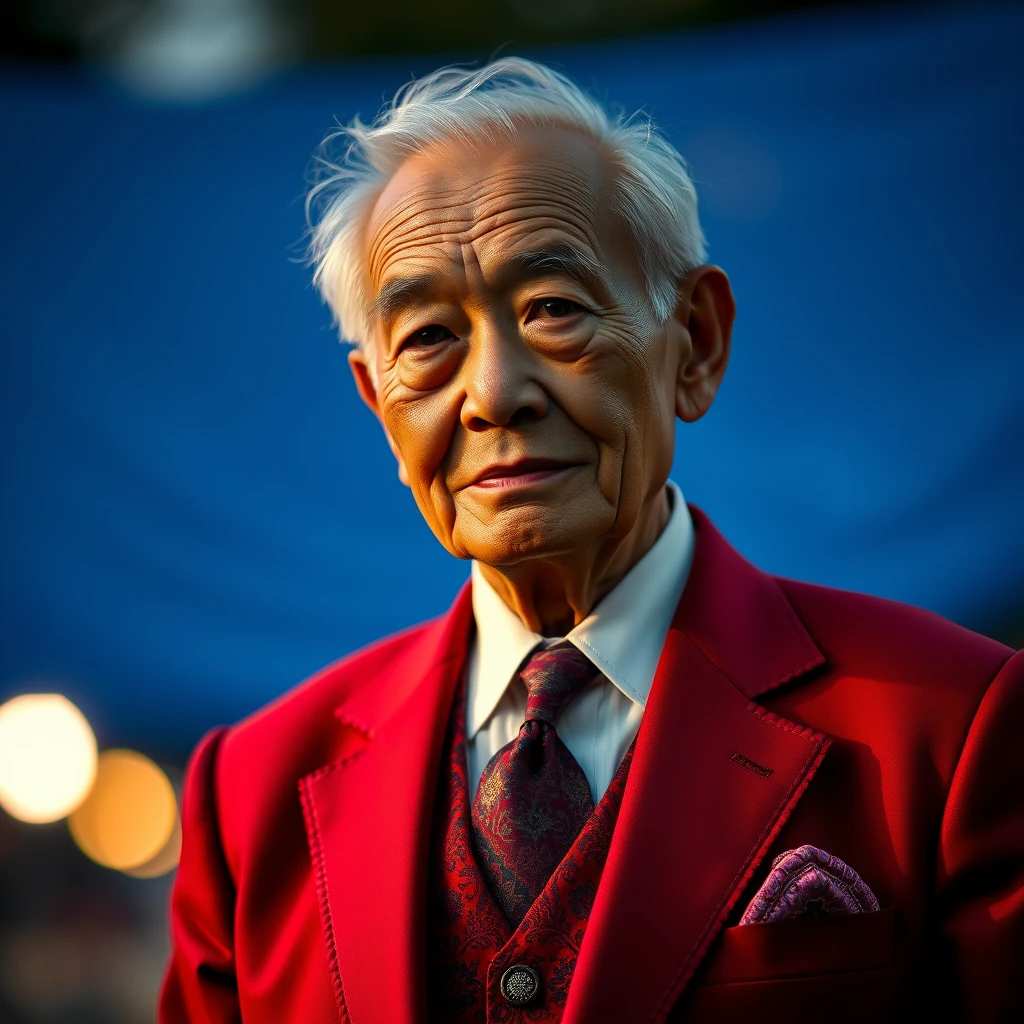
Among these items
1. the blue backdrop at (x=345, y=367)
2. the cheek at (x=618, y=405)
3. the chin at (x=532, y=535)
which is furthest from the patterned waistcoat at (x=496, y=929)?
the blue backdrop at (x=345, y=367)

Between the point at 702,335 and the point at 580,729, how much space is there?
0.81 meters

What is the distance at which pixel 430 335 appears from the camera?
77.8 inches

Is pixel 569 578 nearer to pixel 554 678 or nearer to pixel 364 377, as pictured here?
pixel 554 678

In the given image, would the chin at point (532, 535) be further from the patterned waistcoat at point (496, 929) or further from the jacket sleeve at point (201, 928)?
the jacket sleeve at point (201, 928)

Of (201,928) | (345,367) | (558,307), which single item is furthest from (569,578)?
(345,367)

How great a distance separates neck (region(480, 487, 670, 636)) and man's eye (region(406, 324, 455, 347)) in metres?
0.42

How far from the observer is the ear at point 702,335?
6.96 ft

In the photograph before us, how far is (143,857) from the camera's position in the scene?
6883 millimetres

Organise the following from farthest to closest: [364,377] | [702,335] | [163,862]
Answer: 1. [163,862]
2. [364,377]
3. [702,335]

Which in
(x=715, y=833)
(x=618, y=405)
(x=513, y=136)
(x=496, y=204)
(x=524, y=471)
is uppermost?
(x=513, y=136)

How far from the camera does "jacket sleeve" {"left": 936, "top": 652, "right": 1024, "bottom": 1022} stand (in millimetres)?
1664

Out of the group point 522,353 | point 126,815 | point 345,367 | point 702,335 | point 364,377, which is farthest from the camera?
point 126,815

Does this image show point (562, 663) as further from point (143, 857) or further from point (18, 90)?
point (143, 857)

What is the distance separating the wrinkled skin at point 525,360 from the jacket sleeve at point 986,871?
69 centimetres
